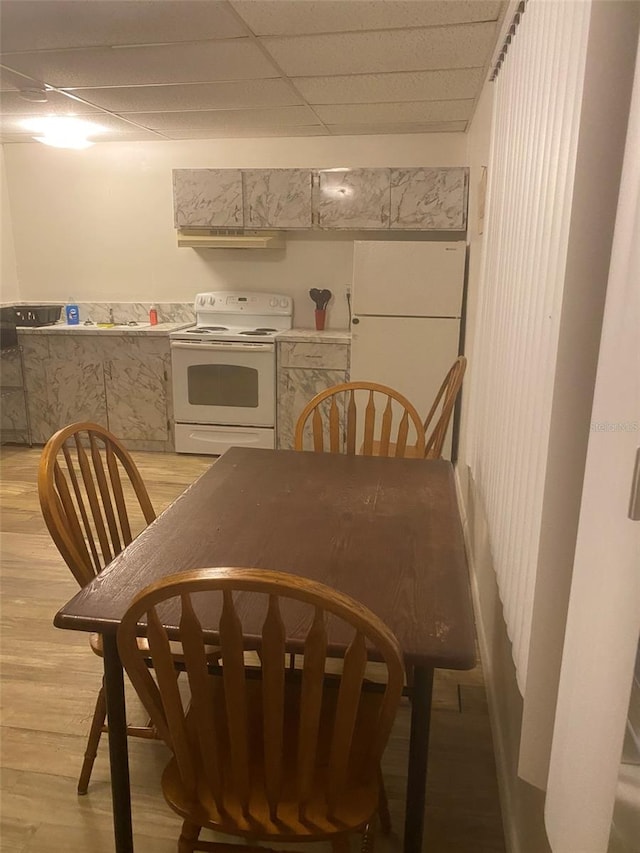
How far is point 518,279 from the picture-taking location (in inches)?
55.8

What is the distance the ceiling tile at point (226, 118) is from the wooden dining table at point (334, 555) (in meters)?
2.61

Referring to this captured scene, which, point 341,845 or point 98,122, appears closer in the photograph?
point 341,845

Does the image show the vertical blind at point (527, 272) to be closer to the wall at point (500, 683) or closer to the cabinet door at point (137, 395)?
the wall at point (500, 683)

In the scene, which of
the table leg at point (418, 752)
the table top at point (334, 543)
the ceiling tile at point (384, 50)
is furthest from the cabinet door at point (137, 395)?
the table leg at point (418, 752)

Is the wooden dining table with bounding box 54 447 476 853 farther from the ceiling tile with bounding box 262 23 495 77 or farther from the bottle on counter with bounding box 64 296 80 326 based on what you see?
the bottle on counter with bounding box 64 296 80 326

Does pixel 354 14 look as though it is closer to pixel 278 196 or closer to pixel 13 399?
pixel 278 196

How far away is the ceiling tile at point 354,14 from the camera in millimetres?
2006

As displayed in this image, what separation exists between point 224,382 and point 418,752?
10.8ft

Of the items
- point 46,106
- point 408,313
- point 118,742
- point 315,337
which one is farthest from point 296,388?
point 118,742

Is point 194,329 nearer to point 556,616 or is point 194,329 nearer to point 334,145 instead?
point 334,145

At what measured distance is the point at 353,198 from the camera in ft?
13.1

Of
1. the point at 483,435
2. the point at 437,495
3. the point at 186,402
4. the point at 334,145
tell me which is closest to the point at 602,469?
the point at 437,495

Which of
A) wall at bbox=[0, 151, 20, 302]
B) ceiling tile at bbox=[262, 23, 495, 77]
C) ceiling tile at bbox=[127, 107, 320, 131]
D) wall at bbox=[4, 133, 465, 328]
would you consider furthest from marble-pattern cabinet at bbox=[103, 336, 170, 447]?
ceiling tile at bbox=[262, 23, 495, 77]

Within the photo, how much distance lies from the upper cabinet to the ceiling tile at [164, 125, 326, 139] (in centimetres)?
26
